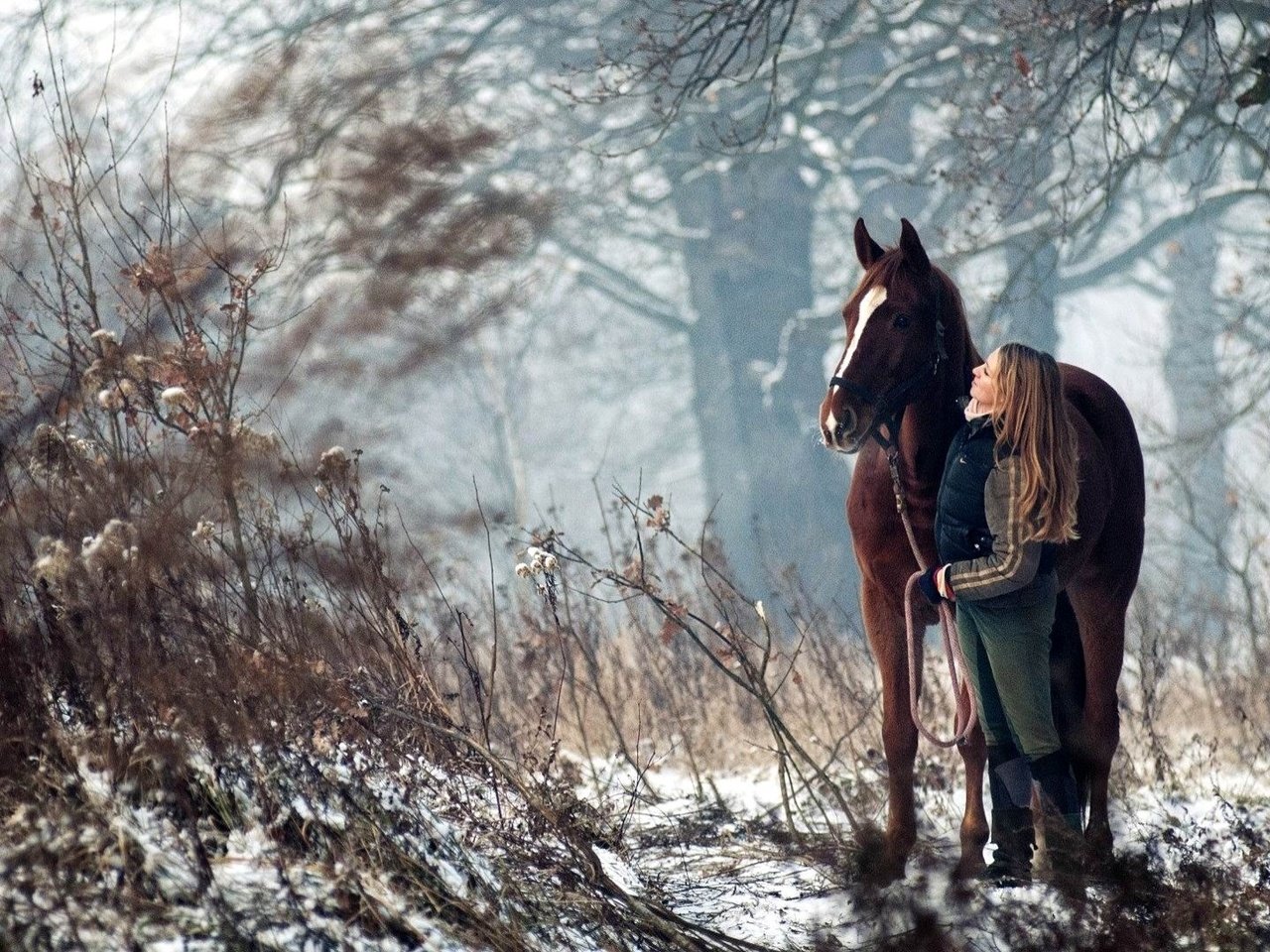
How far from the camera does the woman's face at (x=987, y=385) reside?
394 cm

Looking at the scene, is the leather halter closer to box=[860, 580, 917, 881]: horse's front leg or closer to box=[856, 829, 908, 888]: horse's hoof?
box=[860, 580, 917, 881]: horse's front leg

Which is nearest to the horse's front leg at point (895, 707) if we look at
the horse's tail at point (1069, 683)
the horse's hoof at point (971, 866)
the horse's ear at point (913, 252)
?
the horse's hoof at point (971, 866)

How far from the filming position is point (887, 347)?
4125mm

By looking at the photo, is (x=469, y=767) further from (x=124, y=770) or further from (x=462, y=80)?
(x=462, y=80)

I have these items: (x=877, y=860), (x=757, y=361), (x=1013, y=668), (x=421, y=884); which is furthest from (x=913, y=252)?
(x=757, y=361)

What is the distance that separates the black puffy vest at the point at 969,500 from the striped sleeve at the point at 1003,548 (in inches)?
1.3

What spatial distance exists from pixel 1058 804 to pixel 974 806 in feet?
0.82

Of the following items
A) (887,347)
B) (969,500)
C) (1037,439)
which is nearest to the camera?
(1037,439)

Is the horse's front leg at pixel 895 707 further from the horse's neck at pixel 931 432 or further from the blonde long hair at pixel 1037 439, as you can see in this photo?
the blonde long hair at pixel 1037 439

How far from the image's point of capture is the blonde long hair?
3877 mm

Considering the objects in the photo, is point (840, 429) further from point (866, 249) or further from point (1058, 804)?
point (1058, 804)

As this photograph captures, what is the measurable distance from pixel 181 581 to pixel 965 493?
7.56 ft

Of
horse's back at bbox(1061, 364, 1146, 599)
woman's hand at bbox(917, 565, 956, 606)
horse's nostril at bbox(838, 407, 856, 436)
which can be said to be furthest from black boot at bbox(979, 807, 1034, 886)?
horse's nostril at bbox(838, 407, 856, 436)

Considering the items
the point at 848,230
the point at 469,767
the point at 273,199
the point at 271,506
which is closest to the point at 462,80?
the point at 273,199
